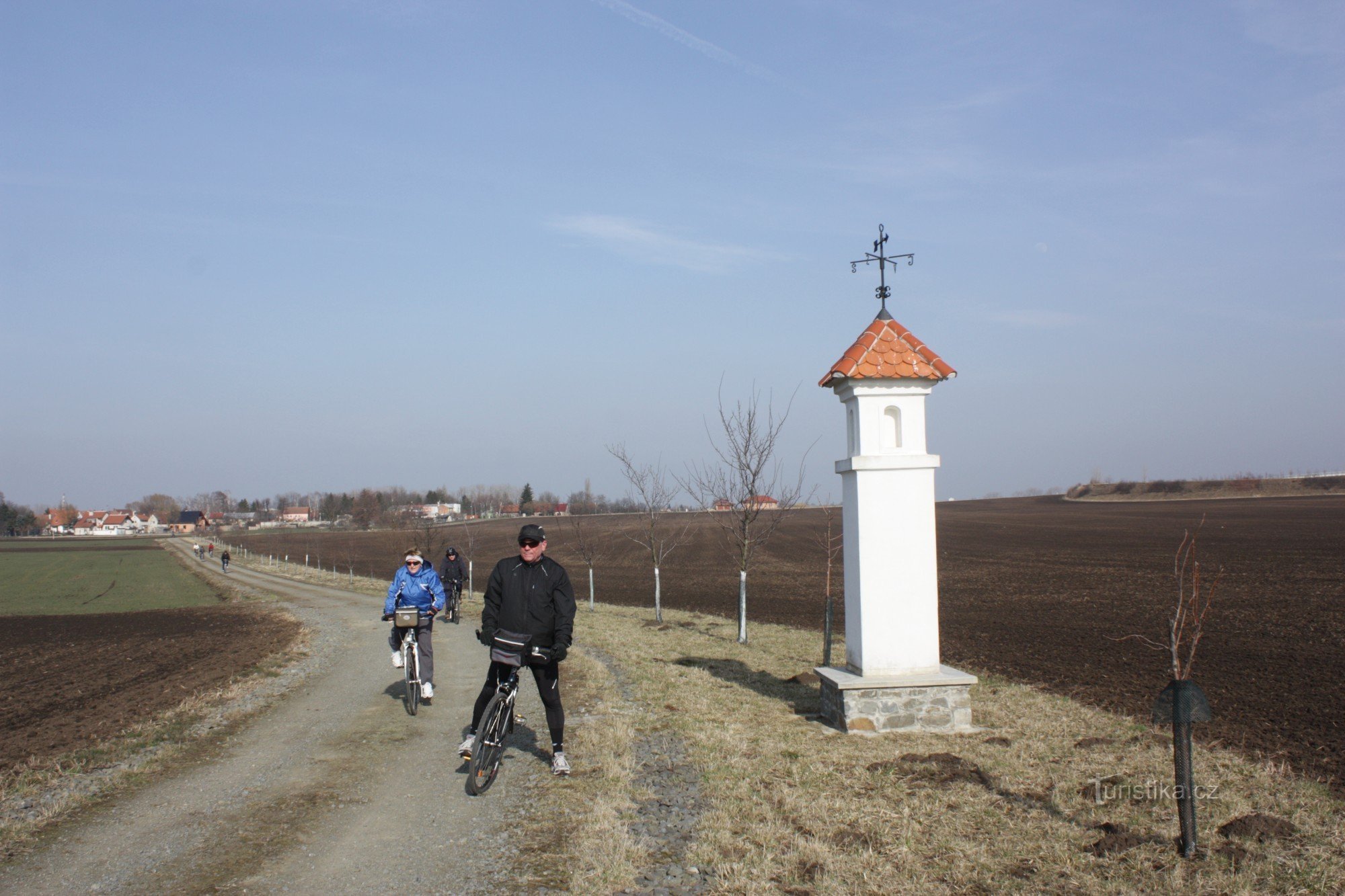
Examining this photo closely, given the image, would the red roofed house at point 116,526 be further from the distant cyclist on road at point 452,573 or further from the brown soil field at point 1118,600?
the distant cyclist on road at point 452,573

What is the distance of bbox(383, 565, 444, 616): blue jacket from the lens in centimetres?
935

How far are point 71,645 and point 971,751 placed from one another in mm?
19702

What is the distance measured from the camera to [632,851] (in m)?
5.13

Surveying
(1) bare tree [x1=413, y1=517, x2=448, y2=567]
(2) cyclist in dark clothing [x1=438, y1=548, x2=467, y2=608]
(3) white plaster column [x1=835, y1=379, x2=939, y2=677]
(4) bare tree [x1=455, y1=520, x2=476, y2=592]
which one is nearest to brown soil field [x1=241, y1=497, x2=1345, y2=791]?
(1) bare tree [x1=413, y1=517, x2=448, y2=567]

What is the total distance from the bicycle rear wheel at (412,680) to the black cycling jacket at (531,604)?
9.86ft

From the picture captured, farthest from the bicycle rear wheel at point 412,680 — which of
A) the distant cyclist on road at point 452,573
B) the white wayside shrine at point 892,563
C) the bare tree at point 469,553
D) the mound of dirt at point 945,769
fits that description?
the bare tree at point 469,553

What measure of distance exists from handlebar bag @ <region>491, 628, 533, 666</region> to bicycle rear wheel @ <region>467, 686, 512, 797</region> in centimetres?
26

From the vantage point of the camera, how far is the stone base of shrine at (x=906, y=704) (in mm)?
8000

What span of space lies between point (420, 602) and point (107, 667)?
29.5ft

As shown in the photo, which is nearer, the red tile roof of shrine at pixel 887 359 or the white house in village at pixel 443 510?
the red tile roof of shrine at pixel 887 359

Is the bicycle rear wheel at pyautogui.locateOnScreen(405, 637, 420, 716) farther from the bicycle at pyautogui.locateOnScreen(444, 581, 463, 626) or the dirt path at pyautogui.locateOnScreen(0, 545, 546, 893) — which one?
the bicycle at pyautogui.locateOnScreen(444, 581, 463, 626)

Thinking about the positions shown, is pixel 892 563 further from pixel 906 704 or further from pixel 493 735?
pixel 493 735

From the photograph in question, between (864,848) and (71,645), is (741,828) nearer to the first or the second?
(864,848)

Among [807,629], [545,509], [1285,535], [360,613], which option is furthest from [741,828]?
[545,509]
